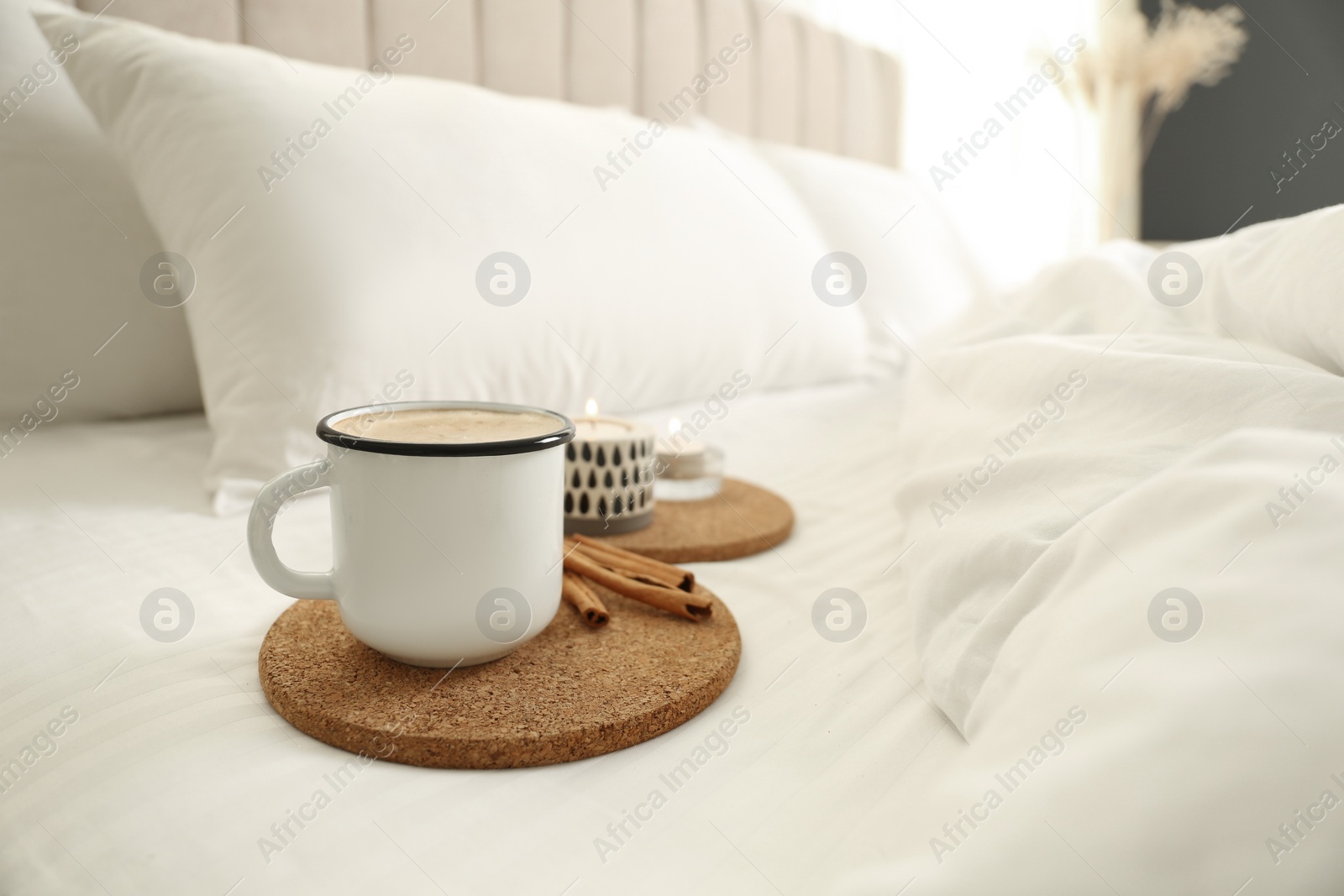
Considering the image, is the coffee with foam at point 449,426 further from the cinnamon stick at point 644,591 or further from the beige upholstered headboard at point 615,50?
the beige upholstered headboard at point 615,50

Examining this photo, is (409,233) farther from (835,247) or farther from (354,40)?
(835,247)

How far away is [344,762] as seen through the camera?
0.40m

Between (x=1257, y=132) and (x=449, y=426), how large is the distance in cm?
376

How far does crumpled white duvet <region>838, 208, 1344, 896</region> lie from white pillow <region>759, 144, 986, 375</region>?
926 millimetres

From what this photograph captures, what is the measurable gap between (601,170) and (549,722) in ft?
2.80

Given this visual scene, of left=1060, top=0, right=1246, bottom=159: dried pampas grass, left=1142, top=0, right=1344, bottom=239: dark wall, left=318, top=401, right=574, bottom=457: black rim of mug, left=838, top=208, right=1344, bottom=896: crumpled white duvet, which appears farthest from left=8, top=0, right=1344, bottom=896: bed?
left=1142, top=0, right=1344, bottom=239: dark wall

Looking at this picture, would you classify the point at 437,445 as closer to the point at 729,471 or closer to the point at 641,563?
the point at 641,563

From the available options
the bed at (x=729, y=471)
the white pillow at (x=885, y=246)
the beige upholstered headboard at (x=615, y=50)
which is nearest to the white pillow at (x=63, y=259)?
the bed at (x=729, y=471)

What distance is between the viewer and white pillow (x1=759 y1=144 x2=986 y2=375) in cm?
154

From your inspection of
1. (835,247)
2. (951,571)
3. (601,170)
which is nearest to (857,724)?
(951,571)

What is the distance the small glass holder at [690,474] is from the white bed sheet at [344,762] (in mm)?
177

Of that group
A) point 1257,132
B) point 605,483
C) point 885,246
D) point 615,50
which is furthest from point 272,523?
point 1257,132

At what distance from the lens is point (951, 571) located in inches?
19.5

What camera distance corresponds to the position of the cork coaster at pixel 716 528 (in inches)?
27.2
